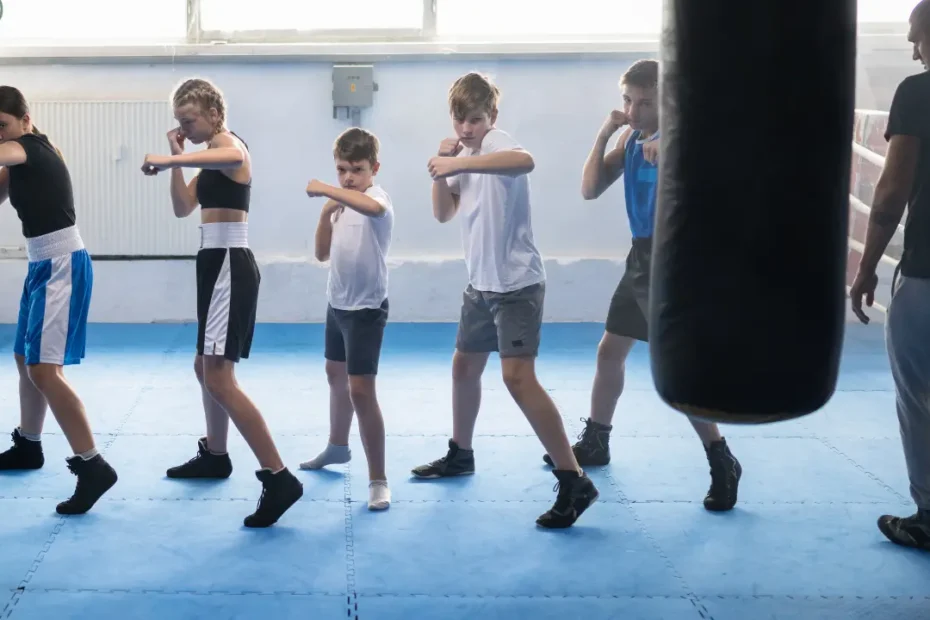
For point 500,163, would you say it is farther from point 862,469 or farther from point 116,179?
point 116,179

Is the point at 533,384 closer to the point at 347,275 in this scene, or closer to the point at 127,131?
the point at 347,275

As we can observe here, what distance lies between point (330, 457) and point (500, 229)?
100cm

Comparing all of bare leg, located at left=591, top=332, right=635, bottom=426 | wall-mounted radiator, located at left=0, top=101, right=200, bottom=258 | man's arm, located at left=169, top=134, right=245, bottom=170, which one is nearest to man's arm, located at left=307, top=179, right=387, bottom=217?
man's arm, located at left=169, top=134, right=245, bottom=170

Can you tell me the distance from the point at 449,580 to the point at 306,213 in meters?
3.87

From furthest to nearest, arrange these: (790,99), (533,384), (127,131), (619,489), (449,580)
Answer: (127,131), (619,489), (533,384), (449,580), (790,99)

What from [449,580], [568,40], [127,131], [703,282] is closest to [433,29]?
[568,40]

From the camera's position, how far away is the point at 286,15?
245 inches

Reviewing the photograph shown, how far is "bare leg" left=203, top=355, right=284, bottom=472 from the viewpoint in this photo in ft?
9.89

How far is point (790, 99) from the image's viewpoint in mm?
1142

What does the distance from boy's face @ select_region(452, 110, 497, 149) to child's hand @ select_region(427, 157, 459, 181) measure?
23cm

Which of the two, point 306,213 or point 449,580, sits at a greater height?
point 306,213

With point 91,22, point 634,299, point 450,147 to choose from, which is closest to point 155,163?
point 450,147

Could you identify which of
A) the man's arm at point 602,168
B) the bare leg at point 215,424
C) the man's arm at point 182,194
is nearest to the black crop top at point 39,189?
the man's arm at point 182,194

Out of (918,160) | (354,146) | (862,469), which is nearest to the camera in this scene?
(918,160)
